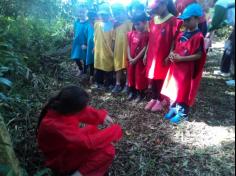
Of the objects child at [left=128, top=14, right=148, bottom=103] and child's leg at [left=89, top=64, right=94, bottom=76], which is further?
child's leg at [left=89, top=64, right=94, bottom=76]

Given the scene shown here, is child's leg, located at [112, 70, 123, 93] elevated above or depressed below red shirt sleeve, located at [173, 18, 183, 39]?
below

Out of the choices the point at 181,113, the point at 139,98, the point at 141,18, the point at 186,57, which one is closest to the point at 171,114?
the point at 181,113

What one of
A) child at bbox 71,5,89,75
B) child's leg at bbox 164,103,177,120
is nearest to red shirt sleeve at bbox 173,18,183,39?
child's leg at bbox 164,103,177,120

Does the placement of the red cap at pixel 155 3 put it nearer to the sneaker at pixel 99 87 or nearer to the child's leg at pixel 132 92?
the child's leg at pixel 132 92

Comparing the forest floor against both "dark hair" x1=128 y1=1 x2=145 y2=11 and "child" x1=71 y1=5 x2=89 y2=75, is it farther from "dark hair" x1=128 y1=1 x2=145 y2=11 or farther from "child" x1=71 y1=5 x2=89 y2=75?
"child" x1=71 y1=5 x2=89 y2=75

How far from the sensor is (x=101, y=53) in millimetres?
4500

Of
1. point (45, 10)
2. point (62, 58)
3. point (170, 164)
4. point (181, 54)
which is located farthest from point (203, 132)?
point (45, 10)

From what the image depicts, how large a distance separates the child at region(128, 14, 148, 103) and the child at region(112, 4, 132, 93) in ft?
0.75

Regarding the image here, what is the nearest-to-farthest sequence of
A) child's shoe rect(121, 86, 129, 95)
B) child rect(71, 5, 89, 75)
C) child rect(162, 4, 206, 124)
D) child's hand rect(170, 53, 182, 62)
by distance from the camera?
child rect(162, 4, 206, 124)
child's hand rect(170, 53, 182, 62)
child's shoe rect(121, 86, 129, 95)
child rect(71, 5, 89, 75)

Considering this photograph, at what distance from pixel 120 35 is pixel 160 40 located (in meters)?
0.90

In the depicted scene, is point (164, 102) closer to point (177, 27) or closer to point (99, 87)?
point (177, 27)

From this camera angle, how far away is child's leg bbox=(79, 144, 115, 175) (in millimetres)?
2256

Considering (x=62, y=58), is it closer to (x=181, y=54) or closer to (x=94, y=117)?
(x=181, y=54)

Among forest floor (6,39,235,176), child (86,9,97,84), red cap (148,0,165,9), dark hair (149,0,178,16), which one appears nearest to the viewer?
forest floor (6,39,235,176)
